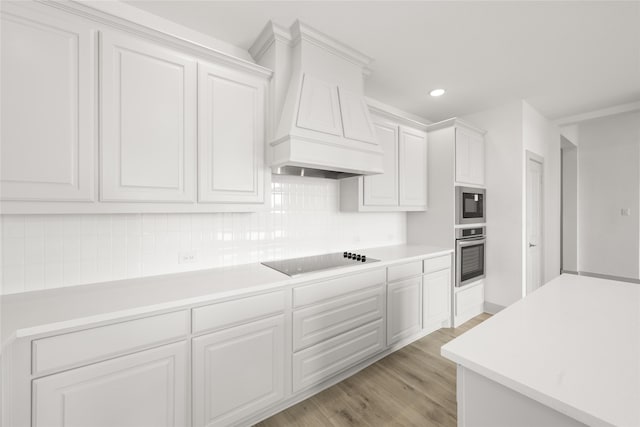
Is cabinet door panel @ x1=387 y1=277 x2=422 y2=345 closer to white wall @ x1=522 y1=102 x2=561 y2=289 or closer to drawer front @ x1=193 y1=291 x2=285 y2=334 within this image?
drawer front @ x1=193 y1=291 x2=285 y2=334

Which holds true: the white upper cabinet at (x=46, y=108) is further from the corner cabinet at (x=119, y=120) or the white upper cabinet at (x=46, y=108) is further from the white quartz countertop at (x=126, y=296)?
the white quartz countertop at (x=126, y=296)

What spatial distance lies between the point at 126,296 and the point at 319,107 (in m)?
1.69

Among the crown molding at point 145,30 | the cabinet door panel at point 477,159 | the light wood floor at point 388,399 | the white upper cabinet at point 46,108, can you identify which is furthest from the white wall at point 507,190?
Answer: the white upper cabinet at point 46,108

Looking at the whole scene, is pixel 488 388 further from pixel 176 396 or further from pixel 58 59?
pixel 58 59

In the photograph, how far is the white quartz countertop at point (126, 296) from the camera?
1140 millimetres

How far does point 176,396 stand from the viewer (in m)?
1.41

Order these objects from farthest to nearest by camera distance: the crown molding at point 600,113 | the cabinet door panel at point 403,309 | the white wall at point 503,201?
1. the crown molding at point 600,113
2. the white wall at point 503,201
3. the cabinet door panel at point 403,309

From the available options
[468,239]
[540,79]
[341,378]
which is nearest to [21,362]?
[341,378]

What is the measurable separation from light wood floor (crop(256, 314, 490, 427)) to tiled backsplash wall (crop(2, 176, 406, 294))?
1114 millimetres

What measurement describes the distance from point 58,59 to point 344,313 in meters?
2.24

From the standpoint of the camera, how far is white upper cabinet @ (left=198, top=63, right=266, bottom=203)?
1754mm

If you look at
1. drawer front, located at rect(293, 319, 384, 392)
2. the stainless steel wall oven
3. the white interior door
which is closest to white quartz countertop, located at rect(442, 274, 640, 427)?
drawer front, located at rect(293, 319, 384, 392)

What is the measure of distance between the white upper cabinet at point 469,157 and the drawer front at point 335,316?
1783 mm

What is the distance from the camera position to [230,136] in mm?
1859
